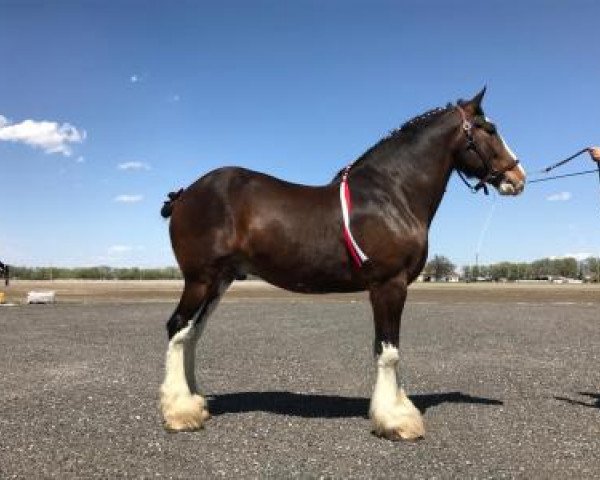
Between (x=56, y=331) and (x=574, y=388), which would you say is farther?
(x=56, y=331)

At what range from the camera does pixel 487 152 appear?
7.55 metres

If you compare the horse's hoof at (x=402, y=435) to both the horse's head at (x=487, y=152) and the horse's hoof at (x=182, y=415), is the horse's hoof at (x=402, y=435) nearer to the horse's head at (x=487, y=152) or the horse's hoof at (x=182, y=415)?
the horse's hoof at (x=182, y=415)

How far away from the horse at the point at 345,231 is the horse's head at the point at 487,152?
1 cm

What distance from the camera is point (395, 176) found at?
7.48m

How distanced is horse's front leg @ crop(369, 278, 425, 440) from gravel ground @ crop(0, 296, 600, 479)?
19 cm

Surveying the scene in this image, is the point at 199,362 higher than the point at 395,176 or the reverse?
the reverse

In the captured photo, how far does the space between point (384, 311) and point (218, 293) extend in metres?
1.86

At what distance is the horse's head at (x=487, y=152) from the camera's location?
24.7 ft

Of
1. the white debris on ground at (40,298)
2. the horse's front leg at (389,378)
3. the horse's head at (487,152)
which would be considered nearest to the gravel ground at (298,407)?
the horse's front leg at (389,378)

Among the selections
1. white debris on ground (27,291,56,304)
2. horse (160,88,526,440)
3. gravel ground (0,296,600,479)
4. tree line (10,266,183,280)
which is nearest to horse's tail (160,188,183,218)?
horse (160,88,526,440)

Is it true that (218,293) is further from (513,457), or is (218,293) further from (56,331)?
(56,331)

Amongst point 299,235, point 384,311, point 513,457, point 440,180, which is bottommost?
point 513,457

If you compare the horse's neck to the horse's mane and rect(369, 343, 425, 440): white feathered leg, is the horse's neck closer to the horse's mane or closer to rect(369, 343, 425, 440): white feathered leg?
the horse's mane

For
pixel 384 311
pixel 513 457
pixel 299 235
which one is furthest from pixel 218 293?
pixel 513 457
